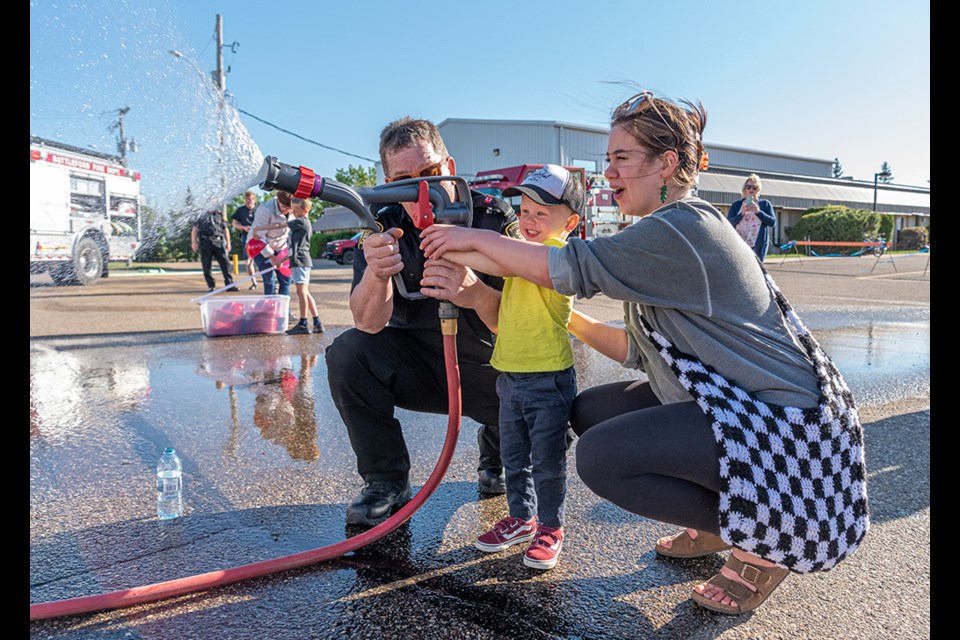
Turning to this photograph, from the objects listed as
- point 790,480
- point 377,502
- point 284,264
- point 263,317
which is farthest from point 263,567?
point 284,264

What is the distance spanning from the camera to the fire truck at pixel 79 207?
138 inches

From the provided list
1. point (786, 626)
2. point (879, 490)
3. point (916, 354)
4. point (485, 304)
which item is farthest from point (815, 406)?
point (916, 354)

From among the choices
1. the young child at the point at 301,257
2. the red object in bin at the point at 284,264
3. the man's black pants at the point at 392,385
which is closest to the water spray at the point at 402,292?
the man's black pants at the point at 392,385

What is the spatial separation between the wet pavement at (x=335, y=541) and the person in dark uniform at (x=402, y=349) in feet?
0.71

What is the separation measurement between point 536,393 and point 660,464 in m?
0.60

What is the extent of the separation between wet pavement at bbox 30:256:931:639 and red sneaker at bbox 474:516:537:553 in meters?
0.06

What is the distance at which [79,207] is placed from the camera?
7.30 m

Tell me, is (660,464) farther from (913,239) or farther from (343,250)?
(913,239)

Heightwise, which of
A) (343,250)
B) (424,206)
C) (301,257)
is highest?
(343,250)

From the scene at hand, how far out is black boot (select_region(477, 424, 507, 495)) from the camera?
123 inches

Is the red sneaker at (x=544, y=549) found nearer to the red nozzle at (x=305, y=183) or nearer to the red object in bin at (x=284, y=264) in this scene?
the red nozzle at (x=305, y=183)

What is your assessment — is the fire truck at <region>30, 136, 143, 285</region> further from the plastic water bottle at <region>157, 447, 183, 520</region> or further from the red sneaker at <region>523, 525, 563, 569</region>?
the red sneaker at <region>523, 525, 563, 569</region>

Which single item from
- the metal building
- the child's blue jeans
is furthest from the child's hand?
the metal building

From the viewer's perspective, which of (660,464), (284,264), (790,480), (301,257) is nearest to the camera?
(790,480)
